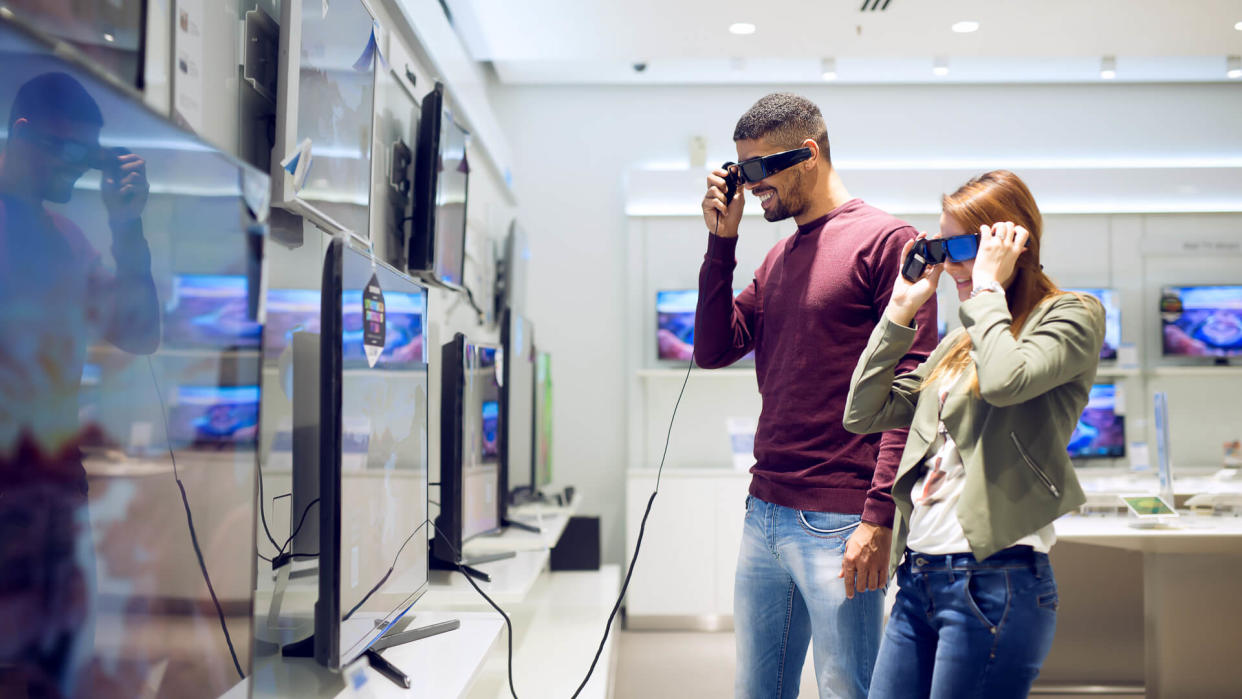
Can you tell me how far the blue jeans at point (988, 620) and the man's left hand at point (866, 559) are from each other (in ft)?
0.28

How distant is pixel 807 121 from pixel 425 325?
841 mm

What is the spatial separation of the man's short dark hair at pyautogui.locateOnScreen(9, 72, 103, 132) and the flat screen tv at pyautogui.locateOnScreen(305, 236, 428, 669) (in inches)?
19.3

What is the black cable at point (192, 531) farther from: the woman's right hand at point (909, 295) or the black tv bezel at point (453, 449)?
the black tv bezel at point (453, 449)

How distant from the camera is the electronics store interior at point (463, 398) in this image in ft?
1.92

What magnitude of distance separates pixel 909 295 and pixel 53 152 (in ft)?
3.95

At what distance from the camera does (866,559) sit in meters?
1.39

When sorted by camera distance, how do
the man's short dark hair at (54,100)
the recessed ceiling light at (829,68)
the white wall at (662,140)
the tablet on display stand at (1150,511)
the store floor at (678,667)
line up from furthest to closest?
1. the white wall at (662,140)
2. the recessed ceiling light at (829,68)
3. the store floor at (678,667)
4. the tablet on display stand at (1150,511)
5. the man's short dark hair at (54,100)

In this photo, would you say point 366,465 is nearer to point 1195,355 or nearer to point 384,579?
point 384,579

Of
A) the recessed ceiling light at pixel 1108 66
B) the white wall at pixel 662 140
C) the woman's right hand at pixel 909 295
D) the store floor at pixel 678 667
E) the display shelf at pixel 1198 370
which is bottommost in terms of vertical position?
the store floor at pixel 678 667

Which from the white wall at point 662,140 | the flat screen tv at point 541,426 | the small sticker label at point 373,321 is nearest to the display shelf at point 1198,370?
the white wall at point 662,140

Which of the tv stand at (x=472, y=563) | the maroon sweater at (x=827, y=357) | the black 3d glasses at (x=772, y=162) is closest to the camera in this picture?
the maroon sweater at (x=827, y=357)

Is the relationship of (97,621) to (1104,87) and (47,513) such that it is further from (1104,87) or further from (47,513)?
(1104,87)

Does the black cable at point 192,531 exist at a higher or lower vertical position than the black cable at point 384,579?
higher

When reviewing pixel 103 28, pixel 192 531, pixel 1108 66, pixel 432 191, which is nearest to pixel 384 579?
pixel 192 531
